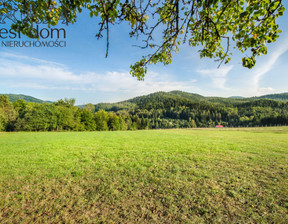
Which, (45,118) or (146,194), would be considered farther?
(45,118)

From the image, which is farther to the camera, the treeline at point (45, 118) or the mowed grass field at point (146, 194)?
the treeline at point (45, 118)

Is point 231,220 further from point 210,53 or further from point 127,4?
point 127,4

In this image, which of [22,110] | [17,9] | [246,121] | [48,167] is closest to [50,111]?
[22,110]

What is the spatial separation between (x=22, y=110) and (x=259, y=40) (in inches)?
2632

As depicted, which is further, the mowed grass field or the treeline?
the treeline

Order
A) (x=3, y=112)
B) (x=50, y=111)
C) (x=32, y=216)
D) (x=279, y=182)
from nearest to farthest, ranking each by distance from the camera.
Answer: (x=32, y=216) < (x=279, y=182) < (x=3, y=112) < (x=50, y=111)

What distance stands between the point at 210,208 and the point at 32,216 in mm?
4290

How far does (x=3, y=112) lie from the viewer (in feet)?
143

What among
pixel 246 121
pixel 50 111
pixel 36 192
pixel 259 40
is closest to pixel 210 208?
pixel 259 40

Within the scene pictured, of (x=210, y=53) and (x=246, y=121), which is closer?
(x=210, y=53)

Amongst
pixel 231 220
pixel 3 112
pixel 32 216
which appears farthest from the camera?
pixel 3 112

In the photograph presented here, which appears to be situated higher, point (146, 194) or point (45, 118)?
point (45, 118)

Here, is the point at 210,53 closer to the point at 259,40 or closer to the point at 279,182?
the point at 259,40

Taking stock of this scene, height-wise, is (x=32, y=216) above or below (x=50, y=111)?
below
